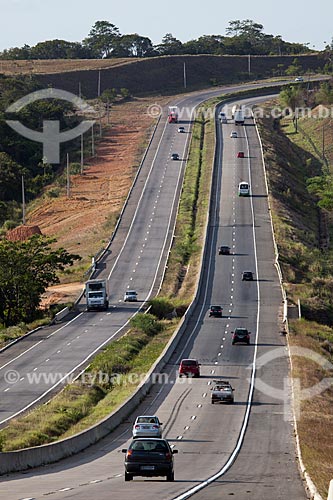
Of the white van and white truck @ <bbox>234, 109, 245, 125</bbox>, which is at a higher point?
white truck @ <bbox>234, 109, 245, 125</bbox>

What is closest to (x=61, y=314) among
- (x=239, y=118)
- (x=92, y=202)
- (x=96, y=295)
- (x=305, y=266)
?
(x=96, y=295)

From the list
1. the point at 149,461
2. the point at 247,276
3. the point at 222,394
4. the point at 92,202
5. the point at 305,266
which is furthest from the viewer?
the point at 92,202

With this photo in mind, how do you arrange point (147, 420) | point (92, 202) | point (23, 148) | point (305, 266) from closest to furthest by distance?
1. point (147, 420)
2. point (305, 266)
3. point (92, 202)
4. point (23, 148)

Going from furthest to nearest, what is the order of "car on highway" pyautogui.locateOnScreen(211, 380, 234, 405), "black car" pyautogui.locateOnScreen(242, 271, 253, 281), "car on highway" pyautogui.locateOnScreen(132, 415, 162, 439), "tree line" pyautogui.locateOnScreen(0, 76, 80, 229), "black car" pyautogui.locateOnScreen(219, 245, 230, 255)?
"tree line" pyautogui.locateOnScreen(0, 76, 80, 229), "black car" pyautogui.locateOnScreen(219, 245, 230, 255), "black car" pyautogui.locateOnScreen(242, 271, 253, 281), "car on highway" pyautogui.locateOnScreen(211, 380, 234, 405), "car on highway" pyautogui.locateOnScreen(132, 415, 162, 439)

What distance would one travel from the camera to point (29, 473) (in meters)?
35.6

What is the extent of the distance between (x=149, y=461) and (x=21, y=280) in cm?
5472

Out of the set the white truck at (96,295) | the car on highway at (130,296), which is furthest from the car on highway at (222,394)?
the car on highway at (130,296)

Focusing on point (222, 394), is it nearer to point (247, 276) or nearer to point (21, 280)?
point (21, 280)

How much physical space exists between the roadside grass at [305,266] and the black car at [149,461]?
4.39 meters

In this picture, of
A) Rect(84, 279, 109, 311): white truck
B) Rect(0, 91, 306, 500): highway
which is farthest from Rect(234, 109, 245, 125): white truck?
Rect(84, 279, 109, 311): white truck

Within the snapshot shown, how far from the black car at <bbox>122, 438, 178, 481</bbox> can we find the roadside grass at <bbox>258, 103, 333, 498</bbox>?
4391 millimetres

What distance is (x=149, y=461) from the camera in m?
33.4

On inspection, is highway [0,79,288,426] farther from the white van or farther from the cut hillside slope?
the white van

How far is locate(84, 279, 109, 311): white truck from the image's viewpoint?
287ft
